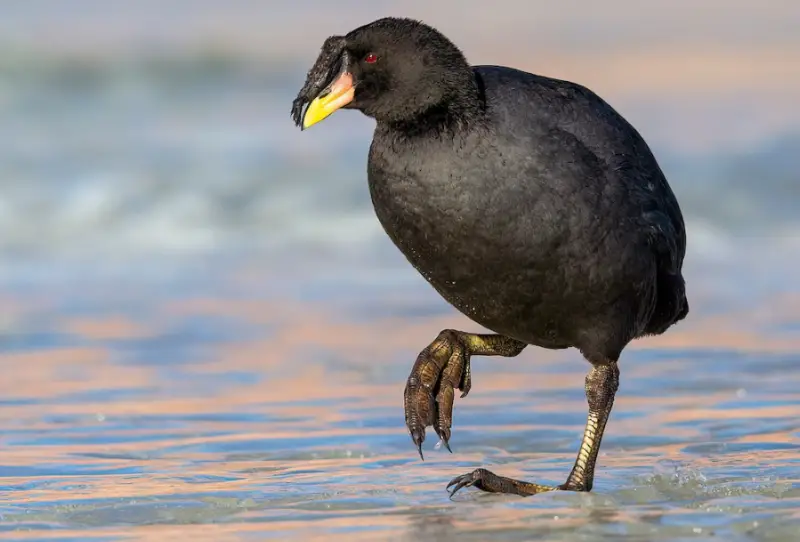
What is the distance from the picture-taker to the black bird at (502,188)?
660cm

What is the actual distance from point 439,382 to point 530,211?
4.32 feet

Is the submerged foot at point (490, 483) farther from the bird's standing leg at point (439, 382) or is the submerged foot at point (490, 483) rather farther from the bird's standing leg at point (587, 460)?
the bird's standing leg at point (439, 382)

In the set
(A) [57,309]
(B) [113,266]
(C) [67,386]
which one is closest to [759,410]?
(C) [67,386]

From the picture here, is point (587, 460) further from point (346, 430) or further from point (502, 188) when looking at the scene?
point (346, 430)

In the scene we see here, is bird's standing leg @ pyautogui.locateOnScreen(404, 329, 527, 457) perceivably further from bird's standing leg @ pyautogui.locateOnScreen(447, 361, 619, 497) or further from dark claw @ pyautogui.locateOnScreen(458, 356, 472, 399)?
bird's standing leg @ pyautogui.locateOnScreen(447, 361, 619, 497)

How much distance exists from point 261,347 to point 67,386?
5.85 feet

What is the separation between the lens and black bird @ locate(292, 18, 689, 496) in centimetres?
660

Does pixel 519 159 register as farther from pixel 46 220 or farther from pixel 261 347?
pixel 46 220

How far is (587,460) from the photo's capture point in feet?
23.1

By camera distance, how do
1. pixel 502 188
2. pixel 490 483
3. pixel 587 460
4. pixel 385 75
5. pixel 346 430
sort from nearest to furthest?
pixel 502 188 < pixel 385 75 < pixel 490 483 < pixel 587 460 < pixel 346 430

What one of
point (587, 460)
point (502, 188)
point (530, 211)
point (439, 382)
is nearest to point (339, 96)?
point (502, 188)

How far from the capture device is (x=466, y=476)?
686 centimetres

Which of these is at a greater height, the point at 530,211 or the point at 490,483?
the point at 530,211

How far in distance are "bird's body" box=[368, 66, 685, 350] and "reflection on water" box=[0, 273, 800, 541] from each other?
0.79 meters
